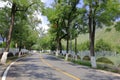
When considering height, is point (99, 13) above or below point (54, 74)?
above

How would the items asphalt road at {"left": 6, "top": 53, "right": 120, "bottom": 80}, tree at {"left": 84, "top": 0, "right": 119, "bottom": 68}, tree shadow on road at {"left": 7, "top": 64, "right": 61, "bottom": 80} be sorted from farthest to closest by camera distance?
1. tree at {"left": 84, "top": 0, "right": 119, "bottom": 68}
2. asphalt road at {"left": 6, "top": 53, "right": 120, "bottom": 80}
3. tree shadow on road at {"left": 7, "top": 64, "right": 61, "bottom": 80}

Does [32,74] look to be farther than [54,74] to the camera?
No

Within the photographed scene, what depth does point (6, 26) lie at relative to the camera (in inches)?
1804

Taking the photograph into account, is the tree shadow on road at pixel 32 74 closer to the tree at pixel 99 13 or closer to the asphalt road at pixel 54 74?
Result: the asphalt road at pixel 54 74

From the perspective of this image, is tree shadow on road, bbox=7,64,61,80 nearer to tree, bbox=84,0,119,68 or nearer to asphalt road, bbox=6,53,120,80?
asphalt road, bbox=6,53,120,80

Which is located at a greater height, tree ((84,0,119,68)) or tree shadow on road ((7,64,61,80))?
tree ((84,0,119,68))

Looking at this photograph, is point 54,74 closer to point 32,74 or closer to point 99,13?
point 32,74

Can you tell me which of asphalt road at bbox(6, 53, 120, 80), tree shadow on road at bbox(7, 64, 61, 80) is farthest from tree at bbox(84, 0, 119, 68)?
tree shadow on road at bbox(7, 64, 61, 80)

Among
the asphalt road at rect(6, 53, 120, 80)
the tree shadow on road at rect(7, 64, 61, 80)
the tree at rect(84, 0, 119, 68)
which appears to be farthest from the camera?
the tree at rect(84, 0, 119, 68)

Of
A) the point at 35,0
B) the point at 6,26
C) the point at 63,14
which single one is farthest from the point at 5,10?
the point at 63,14

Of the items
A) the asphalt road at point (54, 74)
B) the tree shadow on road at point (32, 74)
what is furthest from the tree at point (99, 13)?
the tree shadow on road at point (32, 74)

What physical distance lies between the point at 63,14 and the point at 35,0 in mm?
20844

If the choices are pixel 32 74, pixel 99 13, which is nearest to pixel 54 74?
pixel 32 74

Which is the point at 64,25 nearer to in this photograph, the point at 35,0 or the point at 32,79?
the point at 35,0
